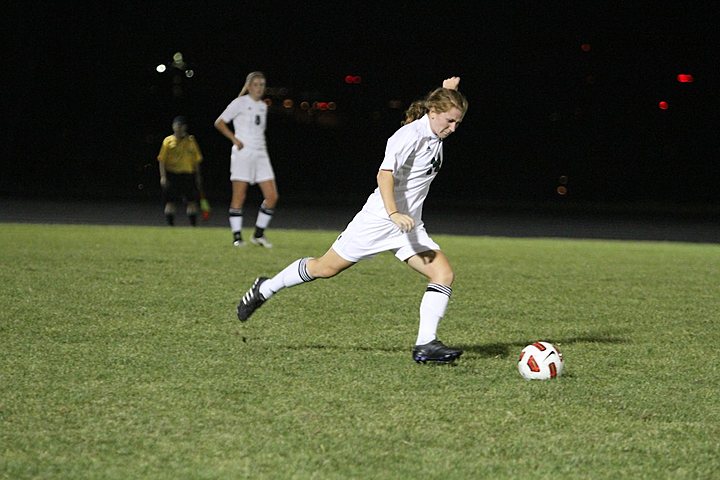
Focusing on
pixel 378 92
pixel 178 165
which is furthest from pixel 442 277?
pixel 378 92

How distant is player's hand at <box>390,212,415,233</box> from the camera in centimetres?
564

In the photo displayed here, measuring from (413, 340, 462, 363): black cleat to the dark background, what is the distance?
79.8 ft

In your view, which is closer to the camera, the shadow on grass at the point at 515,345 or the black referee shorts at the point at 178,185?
the shadow on grass at the point at 515,345

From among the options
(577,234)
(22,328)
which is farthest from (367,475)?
(577,234)

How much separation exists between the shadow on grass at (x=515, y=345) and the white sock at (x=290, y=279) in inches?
45.8

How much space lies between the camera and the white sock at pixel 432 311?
6.01 meters

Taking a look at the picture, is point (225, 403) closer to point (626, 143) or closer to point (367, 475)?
point (367, 475)

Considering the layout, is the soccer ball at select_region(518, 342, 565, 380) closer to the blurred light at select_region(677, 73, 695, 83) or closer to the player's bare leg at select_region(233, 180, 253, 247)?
the player's bare leg at select_region(233, 180, 253, 247)

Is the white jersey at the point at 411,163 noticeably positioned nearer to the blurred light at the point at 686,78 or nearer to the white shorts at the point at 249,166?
the white shorts at the point at 249,166

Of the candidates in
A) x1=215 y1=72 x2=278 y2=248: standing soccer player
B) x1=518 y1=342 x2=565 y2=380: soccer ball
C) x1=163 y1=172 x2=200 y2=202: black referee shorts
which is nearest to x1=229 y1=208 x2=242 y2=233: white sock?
x1=215 y1=72 x2=278 y2=248: standing soccer player

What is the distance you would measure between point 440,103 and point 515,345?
1.83m

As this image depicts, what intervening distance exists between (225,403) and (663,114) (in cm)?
3039

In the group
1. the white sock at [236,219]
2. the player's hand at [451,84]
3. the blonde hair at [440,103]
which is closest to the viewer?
the blonde hair at [440,103]

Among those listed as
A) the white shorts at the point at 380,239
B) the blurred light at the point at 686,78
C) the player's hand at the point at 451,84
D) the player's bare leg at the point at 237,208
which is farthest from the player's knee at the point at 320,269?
the blurred light at the point at 686,78
